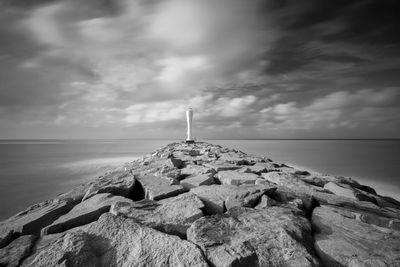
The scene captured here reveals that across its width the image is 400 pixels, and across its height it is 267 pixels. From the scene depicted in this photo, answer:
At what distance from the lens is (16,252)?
1.68 m

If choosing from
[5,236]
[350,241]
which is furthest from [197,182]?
[5,236]

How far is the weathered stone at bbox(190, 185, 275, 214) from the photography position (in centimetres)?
231

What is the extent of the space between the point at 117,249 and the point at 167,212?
61 centimetres

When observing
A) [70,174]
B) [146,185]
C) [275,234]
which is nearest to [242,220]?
[275,234]

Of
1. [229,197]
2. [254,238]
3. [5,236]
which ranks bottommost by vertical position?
[5,236]

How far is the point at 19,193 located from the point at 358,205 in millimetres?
12209

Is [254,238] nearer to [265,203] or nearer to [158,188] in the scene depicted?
[265,203]

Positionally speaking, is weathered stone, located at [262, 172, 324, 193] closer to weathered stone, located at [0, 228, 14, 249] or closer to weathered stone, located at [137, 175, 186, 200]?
weathered stone, located at [137, 175, 186, 200]

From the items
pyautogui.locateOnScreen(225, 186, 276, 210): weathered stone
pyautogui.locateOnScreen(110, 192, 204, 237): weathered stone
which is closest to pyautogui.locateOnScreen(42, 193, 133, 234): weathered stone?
pyautogui.locateOnScreen(110, 192, 204, 237): weathered stone

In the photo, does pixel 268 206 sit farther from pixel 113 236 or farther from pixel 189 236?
pixel 113 236

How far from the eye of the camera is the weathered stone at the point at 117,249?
1460 millimetres

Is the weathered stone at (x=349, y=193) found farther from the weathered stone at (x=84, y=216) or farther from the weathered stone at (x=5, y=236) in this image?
the weathered stone at (x=5, y=236)

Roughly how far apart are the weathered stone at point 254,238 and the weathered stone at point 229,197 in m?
0.25

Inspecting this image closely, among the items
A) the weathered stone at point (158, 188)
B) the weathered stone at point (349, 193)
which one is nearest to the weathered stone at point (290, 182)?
the weathered stone at point (349, 193)
